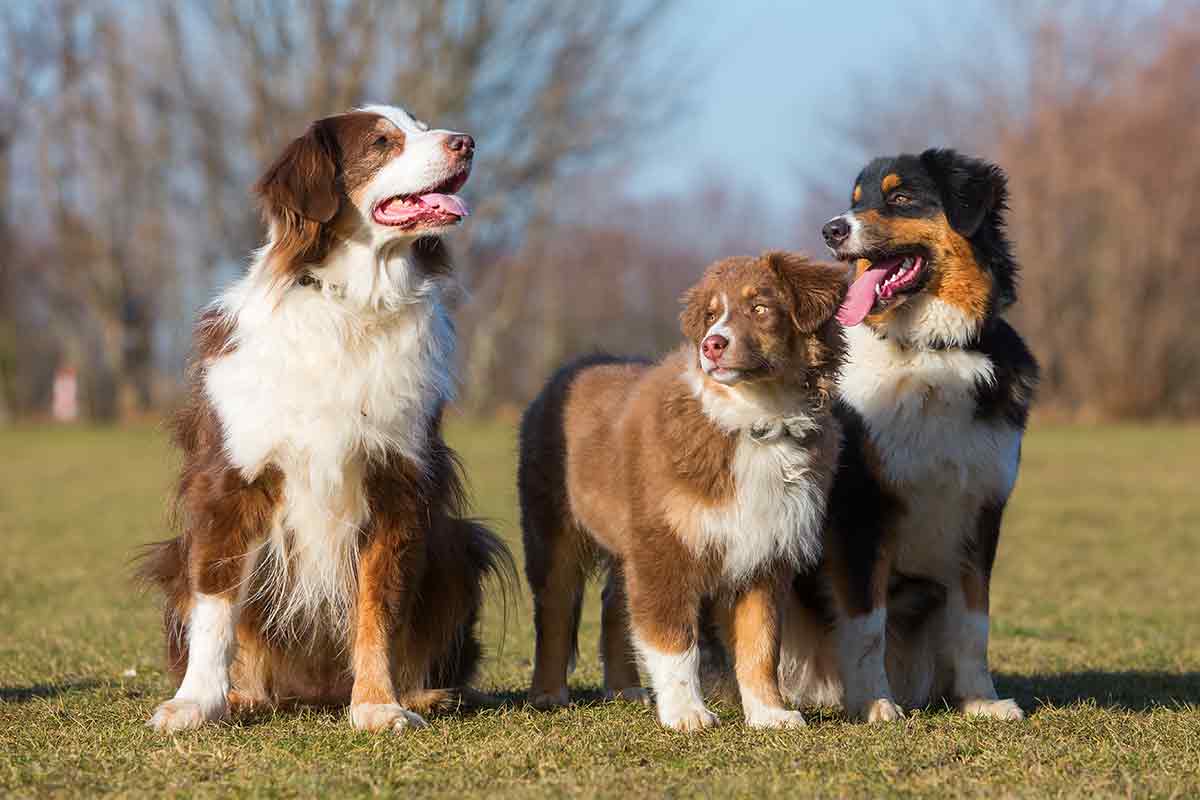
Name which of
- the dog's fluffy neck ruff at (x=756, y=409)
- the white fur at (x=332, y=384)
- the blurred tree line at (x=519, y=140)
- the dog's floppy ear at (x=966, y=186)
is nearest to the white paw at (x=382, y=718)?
the white fur at (x=332, y=384)

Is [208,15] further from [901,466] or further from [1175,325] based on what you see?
[901,466]

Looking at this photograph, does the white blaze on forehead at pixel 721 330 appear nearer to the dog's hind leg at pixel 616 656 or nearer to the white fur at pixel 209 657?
the dog's hind leg at pixel 616 656

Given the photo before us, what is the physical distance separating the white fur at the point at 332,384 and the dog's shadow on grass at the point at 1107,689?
2881 mm

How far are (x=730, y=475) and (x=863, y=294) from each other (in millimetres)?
1219

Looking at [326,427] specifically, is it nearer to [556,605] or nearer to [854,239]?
[556,605]

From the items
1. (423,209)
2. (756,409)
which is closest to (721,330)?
(756,409)

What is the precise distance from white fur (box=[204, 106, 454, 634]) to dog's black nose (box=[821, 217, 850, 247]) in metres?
1.65

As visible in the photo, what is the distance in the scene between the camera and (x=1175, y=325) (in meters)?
35.1

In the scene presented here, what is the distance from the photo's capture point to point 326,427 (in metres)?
5.11

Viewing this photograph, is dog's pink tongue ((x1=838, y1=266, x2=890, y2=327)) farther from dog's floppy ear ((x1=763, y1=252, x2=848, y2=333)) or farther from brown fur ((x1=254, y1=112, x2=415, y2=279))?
brown fur ((x1=254, y1=112, x2=415, y2=279))

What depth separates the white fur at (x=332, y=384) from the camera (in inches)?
201

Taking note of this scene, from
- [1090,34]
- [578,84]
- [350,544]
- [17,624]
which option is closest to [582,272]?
[578,84]

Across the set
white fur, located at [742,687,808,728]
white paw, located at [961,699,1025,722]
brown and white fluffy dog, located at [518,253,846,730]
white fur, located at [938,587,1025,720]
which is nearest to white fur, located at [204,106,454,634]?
brown and white fluffy dog, located at [518,253,846,730]

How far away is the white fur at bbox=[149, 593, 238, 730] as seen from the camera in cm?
518
